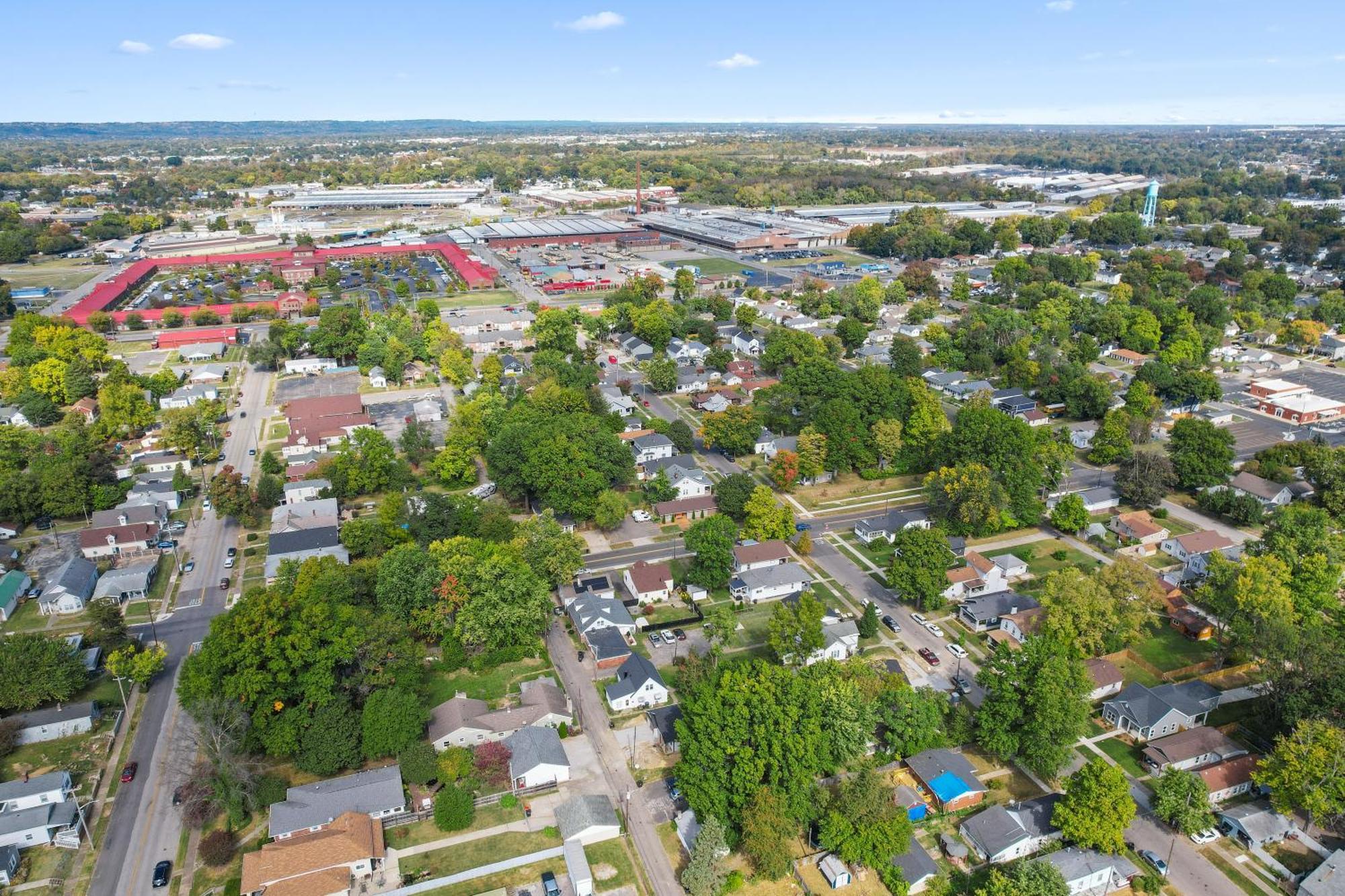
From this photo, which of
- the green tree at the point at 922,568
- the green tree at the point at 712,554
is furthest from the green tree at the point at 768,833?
the green tree at the point at 922,568

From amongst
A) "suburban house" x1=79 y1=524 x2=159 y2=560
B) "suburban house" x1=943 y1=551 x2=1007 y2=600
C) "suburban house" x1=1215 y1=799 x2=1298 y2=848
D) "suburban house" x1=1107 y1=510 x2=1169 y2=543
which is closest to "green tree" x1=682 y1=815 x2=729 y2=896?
"suburban house" x1=1215 y1=799 x2=1298 y2=848

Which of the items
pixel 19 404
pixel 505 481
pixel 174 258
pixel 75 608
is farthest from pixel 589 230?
pixel 75 608

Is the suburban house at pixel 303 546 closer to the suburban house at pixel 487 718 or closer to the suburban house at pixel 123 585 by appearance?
the suburban house at pixel 123 585

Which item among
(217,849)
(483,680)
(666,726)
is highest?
(666,726)

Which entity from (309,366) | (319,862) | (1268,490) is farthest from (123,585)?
(1268,490)

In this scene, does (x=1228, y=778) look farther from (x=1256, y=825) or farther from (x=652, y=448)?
(x=652, y=448)

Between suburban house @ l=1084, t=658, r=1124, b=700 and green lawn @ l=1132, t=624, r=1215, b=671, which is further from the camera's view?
green lawn @ l=1132, t=624, r=1215, b=671

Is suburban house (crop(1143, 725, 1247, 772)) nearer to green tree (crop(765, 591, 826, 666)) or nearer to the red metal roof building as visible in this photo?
green tree (crop(765, 591, 826, 666))

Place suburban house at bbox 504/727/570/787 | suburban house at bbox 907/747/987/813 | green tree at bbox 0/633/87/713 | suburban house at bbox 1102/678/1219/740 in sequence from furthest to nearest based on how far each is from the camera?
1. green tree at bbox 0/633/87/713
2. suburban house at bbox 1102/678/1219/740
3. suburban house at bbox 504/727/570/787
4. suburban house at bbox 907/747/987/813
